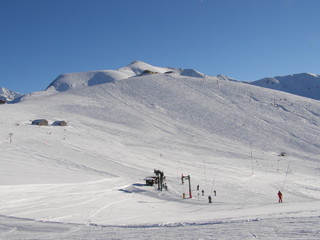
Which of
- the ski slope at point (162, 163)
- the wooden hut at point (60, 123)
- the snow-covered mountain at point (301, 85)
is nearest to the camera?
the ski slope at point (162, 163)

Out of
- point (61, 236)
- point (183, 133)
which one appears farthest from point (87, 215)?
point (183, 133)

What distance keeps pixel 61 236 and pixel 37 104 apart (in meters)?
63.5

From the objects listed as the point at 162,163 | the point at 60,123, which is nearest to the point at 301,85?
the point at 60,123

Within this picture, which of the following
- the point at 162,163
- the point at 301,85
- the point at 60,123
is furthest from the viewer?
the point at 301,85

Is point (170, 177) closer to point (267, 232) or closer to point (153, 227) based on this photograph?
point (153, 227)

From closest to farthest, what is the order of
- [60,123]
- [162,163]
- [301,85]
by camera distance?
[162,163] < [60,123] < [301,85]

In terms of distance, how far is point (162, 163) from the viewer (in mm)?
32031

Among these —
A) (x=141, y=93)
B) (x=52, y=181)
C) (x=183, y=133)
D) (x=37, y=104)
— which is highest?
(x=141, y=93)

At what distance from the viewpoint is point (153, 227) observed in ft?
29.2

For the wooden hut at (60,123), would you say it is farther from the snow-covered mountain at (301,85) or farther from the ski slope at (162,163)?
the snow-covered mountain at (301,85)

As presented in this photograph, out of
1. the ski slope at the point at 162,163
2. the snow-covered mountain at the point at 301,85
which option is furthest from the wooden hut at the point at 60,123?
the snow-covered mountain at the point at 301,85

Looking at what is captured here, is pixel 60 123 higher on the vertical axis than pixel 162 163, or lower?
higher

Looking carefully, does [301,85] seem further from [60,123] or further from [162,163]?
[162,163]

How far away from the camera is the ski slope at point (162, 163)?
937 centimetres
